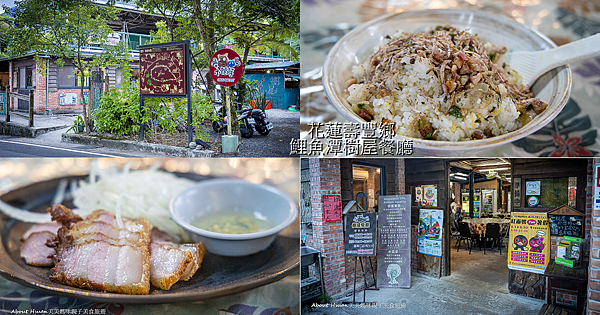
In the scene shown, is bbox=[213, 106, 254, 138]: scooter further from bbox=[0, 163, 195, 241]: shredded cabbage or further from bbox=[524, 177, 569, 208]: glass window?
bbox=[524, 177, 569, 208]: glass window

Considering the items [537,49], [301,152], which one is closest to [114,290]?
[301,152]

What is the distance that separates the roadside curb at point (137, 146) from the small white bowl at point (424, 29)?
138 centimetres

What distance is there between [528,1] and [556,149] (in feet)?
4.13

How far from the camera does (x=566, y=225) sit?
11.1 ft

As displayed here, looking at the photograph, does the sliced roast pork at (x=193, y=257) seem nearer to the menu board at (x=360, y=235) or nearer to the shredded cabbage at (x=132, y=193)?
the shredded cabbage at (x=132, y=193)

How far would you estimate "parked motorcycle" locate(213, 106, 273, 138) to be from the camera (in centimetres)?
349

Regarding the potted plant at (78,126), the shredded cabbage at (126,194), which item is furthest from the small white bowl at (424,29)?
the potted plant at (78,126)

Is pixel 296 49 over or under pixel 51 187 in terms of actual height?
over

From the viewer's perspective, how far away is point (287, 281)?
3.43m

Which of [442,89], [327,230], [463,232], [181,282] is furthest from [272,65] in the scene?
[463,232]

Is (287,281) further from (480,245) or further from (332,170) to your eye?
(480,245)

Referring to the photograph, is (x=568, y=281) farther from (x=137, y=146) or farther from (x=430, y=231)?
(x=137, y=146)

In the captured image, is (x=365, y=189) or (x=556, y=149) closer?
(x=556, y=149)

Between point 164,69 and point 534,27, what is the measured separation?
316cm
